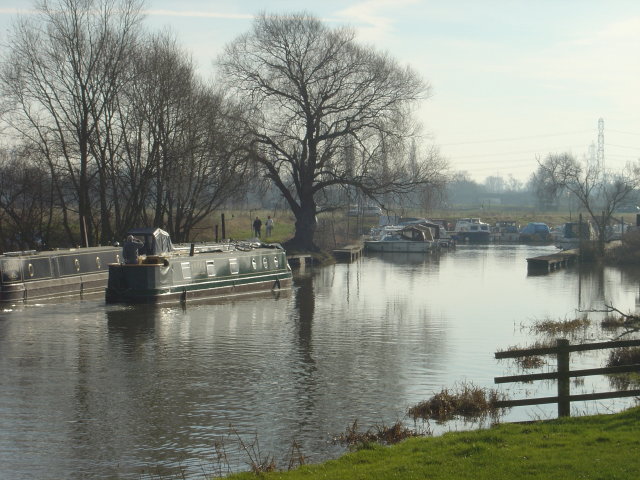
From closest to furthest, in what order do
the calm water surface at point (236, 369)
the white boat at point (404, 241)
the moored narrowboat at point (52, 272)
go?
1. the calm water surface at point (236, 369)
2. the moored narrowboat at point (52, 272)
3. the white boat at point (404, 241)

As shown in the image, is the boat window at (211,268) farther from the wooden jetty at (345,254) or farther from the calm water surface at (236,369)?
the wooden jetty at (345,254)

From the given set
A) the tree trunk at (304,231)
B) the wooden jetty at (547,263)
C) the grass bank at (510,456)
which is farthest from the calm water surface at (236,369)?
the tree trunk at (304,231)

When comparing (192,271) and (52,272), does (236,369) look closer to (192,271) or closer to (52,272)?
(192,271)

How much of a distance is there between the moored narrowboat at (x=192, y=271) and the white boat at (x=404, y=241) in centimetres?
2912

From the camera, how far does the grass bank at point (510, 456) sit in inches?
408

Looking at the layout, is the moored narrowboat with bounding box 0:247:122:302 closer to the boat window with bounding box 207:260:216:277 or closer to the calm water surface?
the calm water surface

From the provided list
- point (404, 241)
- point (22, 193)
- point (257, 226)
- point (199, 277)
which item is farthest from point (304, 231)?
point (199, 277)

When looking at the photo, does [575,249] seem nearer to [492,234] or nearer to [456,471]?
[492,234]

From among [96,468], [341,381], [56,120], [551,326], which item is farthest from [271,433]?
[56,120]

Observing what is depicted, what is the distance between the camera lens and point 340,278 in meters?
48.8

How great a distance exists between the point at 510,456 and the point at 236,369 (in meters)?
11.2

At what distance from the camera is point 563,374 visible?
13484 mm

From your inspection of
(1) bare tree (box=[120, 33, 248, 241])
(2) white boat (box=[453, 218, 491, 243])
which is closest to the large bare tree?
(1) bare tree (box=[120, 33, 248, 241])

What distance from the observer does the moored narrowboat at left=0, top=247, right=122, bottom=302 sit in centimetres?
3334
